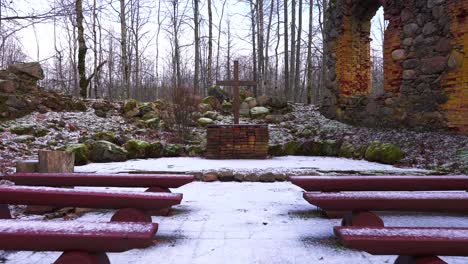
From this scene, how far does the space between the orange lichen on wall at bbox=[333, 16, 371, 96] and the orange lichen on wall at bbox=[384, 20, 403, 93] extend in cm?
196

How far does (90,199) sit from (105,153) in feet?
15.3

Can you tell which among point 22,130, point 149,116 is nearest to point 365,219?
point 22,130

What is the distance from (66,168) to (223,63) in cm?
3232

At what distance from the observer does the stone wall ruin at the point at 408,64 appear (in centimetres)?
705

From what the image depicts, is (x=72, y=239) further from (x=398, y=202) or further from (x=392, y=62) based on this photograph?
(x=392, y=62)

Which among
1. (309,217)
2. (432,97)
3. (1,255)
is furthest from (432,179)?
(432,97)

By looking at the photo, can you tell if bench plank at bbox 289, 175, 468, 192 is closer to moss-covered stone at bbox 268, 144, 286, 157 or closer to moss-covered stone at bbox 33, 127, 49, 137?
moss-covered stone at bbox 268, 144, 286, 157

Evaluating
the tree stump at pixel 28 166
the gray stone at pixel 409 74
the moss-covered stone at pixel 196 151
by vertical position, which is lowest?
the moss-covered stone at pixel 196 151

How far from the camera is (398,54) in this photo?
330 inches

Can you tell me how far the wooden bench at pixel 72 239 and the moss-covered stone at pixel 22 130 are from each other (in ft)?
26.6

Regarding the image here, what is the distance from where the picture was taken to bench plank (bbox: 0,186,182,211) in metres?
2.38

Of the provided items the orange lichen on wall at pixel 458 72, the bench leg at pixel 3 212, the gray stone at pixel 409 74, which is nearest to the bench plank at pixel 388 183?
the bench leg at pixel 3 212

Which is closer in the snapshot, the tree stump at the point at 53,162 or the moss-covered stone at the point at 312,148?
the tree stump at the point at 53,162

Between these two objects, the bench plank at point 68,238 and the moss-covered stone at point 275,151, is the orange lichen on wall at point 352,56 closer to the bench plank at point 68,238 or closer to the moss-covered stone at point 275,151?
the moss-covered stone at point 275,151
